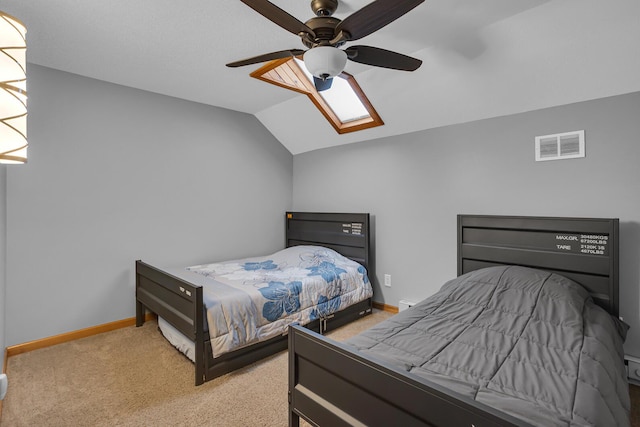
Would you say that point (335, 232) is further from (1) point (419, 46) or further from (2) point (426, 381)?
(2) point (426, 381)

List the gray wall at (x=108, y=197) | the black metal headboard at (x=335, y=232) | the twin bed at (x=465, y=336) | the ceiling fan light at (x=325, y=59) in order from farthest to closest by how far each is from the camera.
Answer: the black metal headboard at (x=335, y=232)
the gray wall at (x=108, y=197)
the ceiling fan light at (x=325, y=59)
the twin bed at (x=465, y=336)

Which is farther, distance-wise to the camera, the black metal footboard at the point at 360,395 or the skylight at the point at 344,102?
the skylight at the point at 344,102

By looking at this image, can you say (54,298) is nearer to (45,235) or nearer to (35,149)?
(45,235)

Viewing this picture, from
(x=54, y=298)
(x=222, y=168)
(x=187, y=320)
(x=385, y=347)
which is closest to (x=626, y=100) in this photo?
(x=385, y=347)

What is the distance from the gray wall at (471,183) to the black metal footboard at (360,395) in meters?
2.12

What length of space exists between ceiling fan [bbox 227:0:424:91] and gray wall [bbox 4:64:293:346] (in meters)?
1.99

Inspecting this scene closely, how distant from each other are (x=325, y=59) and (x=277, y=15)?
1.00 ft

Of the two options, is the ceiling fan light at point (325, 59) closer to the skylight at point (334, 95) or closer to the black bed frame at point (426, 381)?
the skylight at point (334, 95)

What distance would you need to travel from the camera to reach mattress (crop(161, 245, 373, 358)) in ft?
7.34

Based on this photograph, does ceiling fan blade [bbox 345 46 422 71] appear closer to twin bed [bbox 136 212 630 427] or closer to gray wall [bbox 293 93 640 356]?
gray wall [bbox 293 93 640 356]

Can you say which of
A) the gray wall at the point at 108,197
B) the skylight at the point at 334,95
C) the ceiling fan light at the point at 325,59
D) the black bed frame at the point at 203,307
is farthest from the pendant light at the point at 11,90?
the gray wall at the point at 108,197

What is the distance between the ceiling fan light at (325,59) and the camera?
5.30ft

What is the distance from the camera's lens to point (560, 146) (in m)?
2.42

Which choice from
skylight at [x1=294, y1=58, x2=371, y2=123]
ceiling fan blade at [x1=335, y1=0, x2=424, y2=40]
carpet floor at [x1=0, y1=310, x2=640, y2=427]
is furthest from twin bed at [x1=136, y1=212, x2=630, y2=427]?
skylight at [x1=294, y1=58, x2=371, y2=123]
